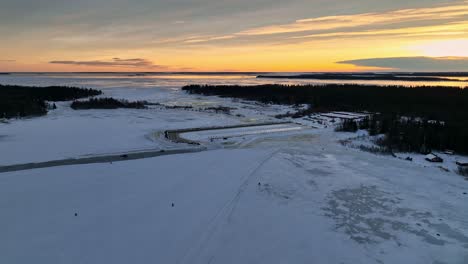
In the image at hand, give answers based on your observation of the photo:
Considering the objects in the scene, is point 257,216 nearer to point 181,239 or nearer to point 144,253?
point 181,239

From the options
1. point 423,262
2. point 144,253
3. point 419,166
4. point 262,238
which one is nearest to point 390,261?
point 423,262

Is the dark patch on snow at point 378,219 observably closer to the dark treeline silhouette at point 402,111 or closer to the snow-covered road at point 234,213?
the snow-covered road at point 234,213

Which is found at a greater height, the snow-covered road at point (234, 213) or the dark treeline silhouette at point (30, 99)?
the dark treeline silhouette at point (30, 99)

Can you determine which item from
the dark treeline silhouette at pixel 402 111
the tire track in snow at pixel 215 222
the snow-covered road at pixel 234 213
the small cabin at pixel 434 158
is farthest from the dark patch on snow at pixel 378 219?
the dark treeline silhouette at pixel 402 111

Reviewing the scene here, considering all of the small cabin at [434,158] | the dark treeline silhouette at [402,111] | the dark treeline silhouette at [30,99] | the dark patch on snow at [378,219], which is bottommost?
the dark patch on snow at [378,219]

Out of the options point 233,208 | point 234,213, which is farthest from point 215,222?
point 233,208

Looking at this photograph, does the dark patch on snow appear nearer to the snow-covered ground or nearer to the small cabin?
the snow-covered ground

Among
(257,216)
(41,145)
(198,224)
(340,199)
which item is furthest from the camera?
(41,145)
